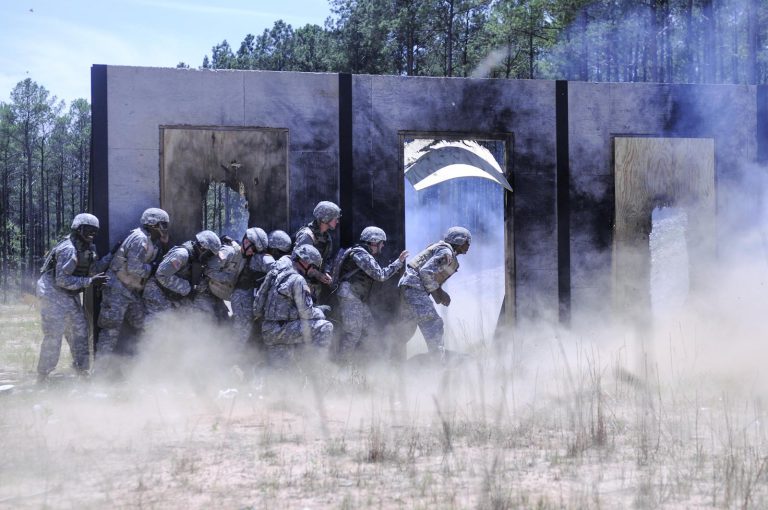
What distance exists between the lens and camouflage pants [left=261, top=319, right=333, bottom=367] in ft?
26.8

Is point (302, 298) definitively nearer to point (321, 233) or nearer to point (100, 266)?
point (321, 233)

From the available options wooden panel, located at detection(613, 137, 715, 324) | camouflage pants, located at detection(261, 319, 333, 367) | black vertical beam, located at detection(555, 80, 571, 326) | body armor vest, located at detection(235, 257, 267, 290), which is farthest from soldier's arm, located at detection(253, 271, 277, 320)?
wooden panel, located at detection(613, 137, 715, 324)

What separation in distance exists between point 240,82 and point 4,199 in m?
29.2

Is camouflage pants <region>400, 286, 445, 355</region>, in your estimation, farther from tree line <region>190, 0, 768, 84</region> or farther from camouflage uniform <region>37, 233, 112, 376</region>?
tree line <region>190, 0, 768, 84</region>

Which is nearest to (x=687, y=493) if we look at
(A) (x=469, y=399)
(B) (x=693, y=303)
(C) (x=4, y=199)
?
(A) (x=469, y=399)

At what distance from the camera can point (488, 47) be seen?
3167 centimetres

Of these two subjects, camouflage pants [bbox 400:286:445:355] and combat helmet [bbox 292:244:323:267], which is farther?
camouflage pants [bbox 400:286:445:355]

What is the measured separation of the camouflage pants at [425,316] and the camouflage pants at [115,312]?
2869 mm

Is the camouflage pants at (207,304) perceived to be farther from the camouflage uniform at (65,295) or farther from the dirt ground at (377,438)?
the camouflage uniform at (65,295)

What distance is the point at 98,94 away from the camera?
9281 millimetres

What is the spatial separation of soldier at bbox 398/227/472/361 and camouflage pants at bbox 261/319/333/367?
1189 mm

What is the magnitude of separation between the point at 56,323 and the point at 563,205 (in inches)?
241

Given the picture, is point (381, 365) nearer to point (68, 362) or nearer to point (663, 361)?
point (663, 361)

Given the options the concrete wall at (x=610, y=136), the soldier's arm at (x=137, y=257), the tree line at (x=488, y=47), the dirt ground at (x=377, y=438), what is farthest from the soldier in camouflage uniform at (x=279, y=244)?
the tree line at (x=488, y=47)
